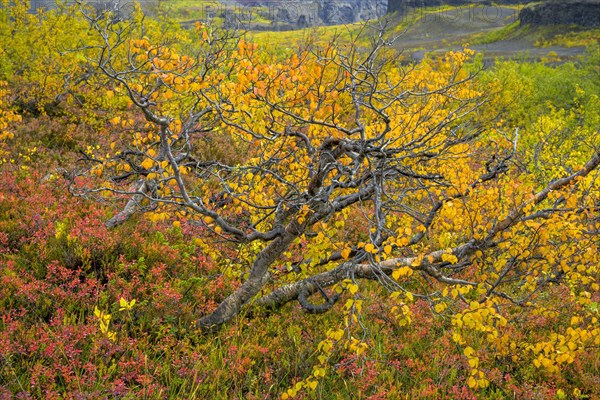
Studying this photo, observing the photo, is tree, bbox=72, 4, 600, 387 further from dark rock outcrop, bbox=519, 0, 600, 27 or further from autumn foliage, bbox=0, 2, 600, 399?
dark rock outcrop, bbox=519, 0, 600, 27

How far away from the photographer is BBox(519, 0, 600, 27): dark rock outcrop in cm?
10412

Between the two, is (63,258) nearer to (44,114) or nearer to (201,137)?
(201,137)

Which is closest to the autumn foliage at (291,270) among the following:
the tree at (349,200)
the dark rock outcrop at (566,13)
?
the tree at (349,200)

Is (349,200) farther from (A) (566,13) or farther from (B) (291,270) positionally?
(A) (566,13)

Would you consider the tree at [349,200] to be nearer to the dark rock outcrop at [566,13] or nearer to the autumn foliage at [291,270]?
the autumn foliage at [291,270]

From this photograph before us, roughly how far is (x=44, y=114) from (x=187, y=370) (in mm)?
14267

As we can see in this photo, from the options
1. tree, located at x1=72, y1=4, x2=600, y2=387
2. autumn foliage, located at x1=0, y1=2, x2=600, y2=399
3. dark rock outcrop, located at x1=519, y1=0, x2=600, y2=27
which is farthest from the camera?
dark rock outcrop, located at x1=519, y1=0, x2=600, y2=27

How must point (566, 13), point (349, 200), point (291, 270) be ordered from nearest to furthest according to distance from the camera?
point (349, 200), point (291, 270), point (566, 13)

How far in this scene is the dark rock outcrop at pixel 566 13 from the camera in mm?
104125

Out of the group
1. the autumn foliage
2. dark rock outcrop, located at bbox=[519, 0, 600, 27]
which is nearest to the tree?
the autumn foliage

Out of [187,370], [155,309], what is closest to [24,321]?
[155,309]

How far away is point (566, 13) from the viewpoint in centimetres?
10850

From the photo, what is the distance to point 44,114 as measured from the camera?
16094mm

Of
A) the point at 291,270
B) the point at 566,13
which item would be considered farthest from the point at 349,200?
the point at 566,13
